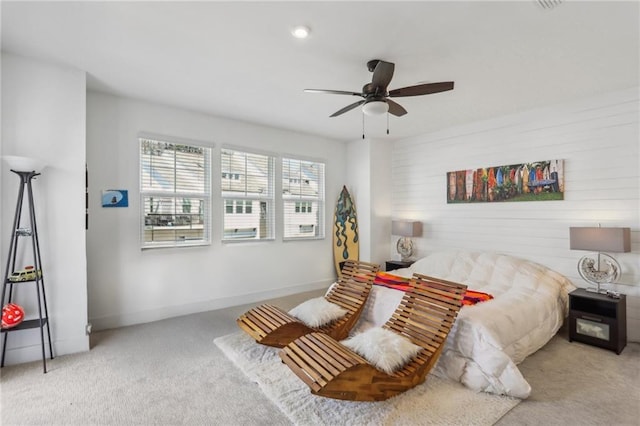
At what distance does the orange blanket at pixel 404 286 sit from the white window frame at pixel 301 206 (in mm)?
2034

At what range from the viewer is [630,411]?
2129 millimetres

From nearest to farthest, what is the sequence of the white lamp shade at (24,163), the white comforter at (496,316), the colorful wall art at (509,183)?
the white comforter at (496,316), the white lamp shade at (24,163), the colorful wall art at (509,183)

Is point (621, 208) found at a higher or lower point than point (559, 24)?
lower

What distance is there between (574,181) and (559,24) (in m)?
2.16

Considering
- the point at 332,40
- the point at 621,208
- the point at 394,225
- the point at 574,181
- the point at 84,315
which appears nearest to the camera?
the point at 332,40

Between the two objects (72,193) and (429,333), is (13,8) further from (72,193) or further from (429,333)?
(429,333)

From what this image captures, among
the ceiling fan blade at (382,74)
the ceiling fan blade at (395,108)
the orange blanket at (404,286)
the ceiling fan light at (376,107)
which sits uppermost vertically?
the ceiling fan blade at (382,74)

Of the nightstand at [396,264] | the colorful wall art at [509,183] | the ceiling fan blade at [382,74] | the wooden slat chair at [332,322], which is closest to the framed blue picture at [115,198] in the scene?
the wooden slat chair at [332,322]

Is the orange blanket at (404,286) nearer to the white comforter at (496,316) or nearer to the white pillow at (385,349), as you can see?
the white comforter at (496,316)

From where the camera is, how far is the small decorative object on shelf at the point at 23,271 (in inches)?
102

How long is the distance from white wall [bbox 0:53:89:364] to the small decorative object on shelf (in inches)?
2.1

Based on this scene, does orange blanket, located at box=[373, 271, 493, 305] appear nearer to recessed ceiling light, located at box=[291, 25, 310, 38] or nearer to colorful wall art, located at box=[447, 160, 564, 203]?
colorful wall art, located at box=[447, 160, 564, 203]

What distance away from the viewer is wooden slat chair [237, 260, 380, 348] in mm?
2832

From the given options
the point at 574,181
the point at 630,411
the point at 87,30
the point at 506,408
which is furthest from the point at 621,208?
the point at 87,30
